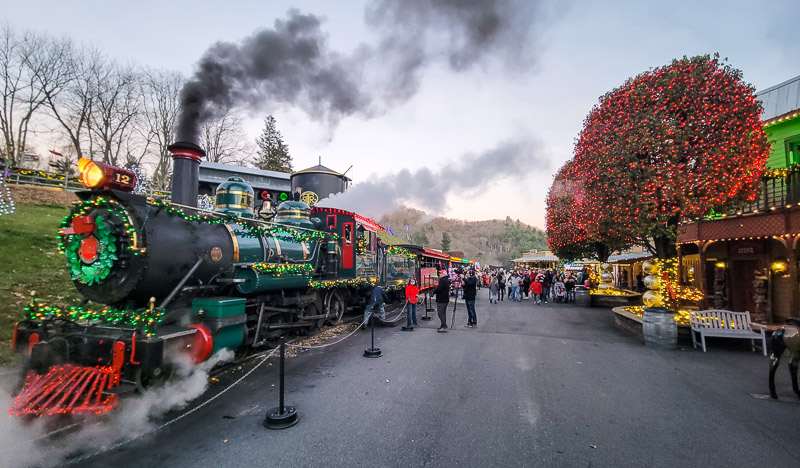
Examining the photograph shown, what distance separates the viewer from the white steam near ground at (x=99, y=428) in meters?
3.15

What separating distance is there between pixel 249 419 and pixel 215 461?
86 cm

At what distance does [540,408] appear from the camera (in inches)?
171

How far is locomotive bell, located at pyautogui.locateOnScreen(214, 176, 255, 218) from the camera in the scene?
704cm

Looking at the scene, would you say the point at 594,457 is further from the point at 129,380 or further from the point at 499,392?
the point at 129,380

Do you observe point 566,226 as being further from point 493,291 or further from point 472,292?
point 472,292

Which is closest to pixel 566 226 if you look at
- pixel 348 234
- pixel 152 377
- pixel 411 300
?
pixel 411 300

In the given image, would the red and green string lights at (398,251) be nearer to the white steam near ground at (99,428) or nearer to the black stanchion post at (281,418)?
the white steam near ground at (99,428)

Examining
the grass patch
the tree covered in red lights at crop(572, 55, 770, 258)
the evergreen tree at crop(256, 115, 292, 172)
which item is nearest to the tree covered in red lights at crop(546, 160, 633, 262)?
the tree covered in red lights at crop(572, 55, 770, 258)

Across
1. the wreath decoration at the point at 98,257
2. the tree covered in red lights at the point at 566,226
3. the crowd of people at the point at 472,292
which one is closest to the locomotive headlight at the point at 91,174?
the wreath decoration at the point at 98,257

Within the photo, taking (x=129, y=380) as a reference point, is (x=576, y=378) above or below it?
below

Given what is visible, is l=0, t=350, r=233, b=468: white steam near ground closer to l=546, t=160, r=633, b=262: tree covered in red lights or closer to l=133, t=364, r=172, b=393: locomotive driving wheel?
l=133, t=364, r=172, b=393: locomotive driving wheel

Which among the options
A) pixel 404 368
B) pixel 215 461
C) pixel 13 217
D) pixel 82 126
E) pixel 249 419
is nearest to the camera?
pixel 215 461

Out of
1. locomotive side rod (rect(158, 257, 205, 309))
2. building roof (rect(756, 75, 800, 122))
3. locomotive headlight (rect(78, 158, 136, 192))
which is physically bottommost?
locomotive side rod (rect(158, 257, 205, 309))

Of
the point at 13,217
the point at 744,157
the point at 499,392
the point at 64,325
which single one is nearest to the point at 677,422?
the point at 499,392
